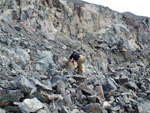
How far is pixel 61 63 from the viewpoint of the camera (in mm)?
7863

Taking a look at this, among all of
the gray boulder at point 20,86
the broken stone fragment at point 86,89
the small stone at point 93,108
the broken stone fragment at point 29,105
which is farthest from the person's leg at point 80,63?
the broken stone fragment at point 29,105

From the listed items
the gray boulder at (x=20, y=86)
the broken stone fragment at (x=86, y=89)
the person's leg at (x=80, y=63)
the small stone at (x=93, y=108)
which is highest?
the gray boulder at (x=20, y=86)

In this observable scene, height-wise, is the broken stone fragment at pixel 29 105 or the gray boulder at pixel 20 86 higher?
the gray boulder at pixel 20 86

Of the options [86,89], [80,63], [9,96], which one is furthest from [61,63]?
[9,96]

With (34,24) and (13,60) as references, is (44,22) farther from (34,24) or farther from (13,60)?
(13,60)

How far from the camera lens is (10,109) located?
127 inches

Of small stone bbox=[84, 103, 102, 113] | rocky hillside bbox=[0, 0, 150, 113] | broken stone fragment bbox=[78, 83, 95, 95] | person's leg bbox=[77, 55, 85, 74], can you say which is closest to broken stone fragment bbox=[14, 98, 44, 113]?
rocky hillside bbox=[0, 0, 150, 113]

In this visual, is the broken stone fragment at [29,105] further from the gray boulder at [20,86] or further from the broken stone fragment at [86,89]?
the broken stone fragment at [86,89]

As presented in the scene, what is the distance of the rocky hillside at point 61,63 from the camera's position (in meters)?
3.98

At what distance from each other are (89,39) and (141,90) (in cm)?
823

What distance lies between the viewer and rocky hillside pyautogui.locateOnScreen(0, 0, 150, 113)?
398 cm

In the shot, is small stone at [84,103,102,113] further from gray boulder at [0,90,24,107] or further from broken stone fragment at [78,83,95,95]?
gray boulder at [0,90,24,107]

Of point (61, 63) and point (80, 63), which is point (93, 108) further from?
point (61, 63)

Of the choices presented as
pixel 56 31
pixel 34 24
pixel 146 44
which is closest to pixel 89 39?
pixel 56 31
